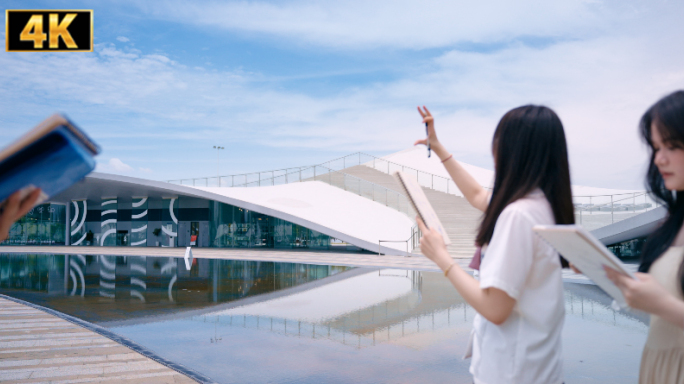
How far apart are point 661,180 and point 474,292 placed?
0.96 m

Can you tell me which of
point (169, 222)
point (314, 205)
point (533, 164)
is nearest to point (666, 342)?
point (533, 164)

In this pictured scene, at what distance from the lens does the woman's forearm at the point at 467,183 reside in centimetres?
231

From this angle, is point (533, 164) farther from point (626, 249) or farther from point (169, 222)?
point (169, 222)

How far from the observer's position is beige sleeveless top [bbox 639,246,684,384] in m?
1.67

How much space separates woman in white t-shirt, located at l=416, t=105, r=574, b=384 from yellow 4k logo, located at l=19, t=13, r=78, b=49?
767 centimetres

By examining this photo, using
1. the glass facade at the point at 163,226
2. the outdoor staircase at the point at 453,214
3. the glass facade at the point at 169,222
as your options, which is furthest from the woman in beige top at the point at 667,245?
the glass facade at the point at 169,222

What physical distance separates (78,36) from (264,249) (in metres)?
20.6

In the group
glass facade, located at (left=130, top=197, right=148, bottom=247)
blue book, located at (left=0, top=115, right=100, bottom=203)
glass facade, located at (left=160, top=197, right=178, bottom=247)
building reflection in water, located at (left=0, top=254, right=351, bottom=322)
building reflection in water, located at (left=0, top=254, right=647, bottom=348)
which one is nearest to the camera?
blue book, located at (left=0, top=115, right=100, bottom=203)

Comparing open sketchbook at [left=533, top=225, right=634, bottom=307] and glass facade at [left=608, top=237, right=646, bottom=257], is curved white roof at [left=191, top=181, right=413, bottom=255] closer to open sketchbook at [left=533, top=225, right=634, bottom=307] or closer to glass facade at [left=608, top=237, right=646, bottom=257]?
glass facade at [left=608, top=237, right=646, bottom=257]

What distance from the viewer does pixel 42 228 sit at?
40000mm

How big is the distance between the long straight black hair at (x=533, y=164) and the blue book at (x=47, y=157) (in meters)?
1.30

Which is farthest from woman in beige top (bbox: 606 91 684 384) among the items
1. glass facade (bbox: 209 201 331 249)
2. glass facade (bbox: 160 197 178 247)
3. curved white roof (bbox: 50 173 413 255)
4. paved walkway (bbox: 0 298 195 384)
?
glass facade (bbox: 160 197 178 247)

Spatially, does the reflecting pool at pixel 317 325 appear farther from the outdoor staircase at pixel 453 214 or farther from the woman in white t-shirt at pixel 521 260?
the outdoor staircase at pixel 453 214

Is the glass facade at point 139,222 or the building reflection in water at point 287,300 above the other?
the glass facade at point 139,222
